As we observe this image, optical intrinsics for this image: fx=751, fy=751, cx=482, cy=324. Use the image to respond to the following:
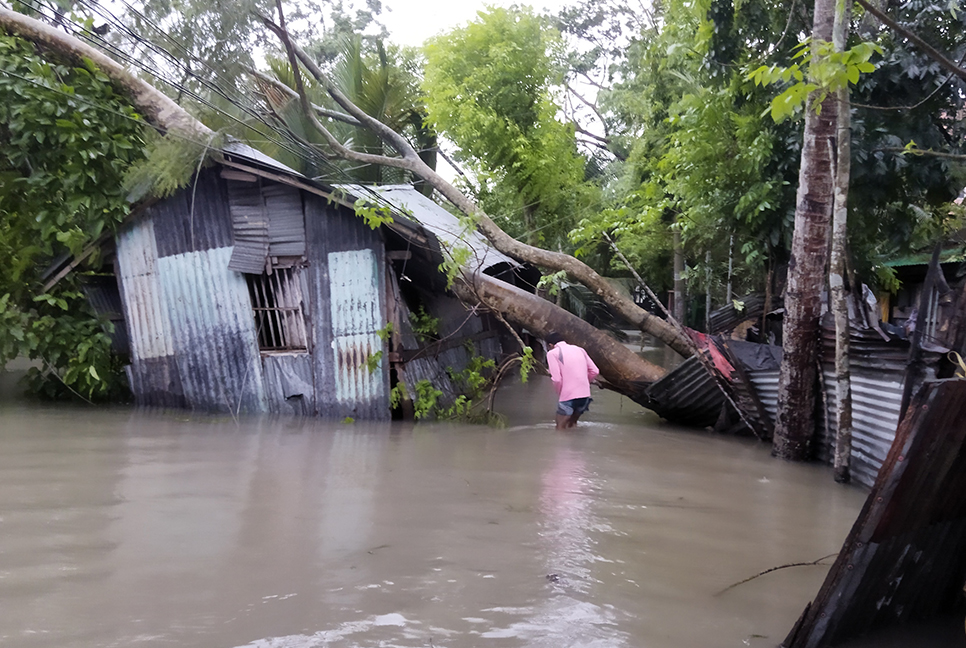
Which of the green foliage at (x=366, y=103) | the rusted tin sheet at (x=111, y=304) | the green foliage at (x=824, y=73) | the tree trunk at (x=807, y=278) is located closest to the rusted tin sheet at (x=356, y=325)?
the green foliage at (x=366, y=103)

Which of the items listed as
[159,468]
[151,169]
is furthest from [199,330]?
[159,468]

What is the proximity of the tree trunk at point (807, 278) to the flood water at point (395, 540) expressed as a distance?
492 millimetres

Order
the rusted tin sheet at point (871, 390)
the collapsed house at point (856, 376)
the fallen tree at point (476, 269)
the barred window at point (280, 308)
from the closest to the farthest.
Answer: the collapsed house at point (856, 376) → the rusted tin sheet at point (871, 390) → the fallen tree at point (476, 269) → the barred window at point (280, 308)

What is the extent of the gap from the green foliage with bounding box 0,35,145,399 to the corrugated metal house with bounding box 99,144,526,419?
2.00 feet

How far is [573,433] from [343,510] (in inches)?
182

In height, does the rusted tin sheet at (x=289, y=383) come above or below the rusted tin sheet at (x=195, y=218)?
below

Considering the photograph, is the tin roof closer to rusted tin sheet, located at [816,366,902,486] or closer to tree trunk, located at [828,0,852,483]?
tree trunk, located at [828,0,852,483]

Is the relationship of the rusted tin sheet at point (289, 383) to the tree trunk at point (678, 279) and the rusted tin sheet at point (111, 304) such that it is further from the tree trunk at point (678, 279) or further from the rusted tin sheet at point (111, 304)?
the tree trunk at point (678, 279)

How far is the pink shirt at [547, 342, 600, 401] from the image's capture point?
949 centimetres

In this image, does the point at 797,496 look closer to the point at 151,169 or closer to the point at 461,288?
the point at 461,288

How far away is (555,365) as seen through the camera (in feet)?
31.4

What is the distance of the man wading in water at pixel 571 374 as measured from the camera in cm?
949

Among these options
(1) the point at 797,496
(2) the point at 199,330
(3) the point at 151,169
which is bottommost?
(1) the point at 797,496

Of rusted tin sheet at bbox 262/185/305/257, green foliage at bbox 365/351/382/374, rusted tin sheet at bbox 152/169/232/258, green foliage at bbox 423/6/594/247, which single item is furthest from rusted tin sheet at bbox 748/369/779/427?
green foliage at bbox 423/6/594/247
